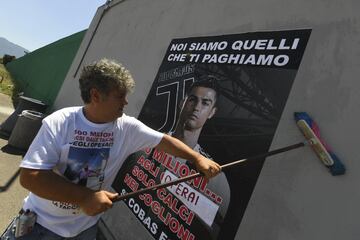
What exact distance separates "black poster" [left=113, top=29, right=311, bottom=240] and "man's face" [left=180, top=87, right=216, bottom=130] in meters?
0.01

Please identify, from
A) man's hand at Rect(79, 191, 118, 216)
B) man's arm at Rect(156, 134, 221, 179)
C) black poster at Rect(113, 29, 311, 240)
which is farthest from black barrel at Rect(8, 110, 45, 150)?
man's hand at Rect(79, 191, 118, 216)

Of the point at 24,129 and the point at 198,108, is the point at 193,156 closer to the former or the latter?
the point at 198,108

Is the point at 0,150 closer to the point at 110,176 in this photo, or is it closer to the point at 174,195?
the point at 174,195

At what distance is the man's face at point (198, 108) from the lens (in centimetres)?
410

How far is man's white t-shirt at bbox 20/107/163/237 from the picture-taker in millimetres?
2311

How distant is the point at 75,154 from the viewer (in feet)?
8.10

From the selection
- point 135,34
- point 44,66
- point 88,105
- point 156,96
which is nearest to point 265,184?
point 88,105

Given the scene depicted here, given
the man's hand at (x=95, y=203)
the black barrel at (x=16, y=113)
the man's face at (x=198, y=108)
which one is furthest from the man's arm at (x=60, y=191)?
the black barrel at (x=16, y=113)

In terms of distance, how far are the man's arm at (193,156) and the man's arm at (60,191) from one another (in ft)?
2.56

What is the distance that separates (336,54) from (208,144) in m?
1.56

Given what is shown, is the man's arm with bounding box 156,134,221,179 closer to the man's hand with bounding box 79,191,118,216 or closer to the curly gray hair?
the curly gray hair

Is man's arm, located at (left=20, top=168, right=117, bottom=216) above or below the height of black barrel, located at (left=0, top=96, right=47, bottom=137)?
above

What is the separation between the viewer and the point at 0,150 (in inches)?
299

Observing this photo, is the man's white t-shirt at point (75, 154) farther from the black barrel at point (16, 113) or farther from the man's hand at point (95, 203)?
the black barrel at point (16, 113)
